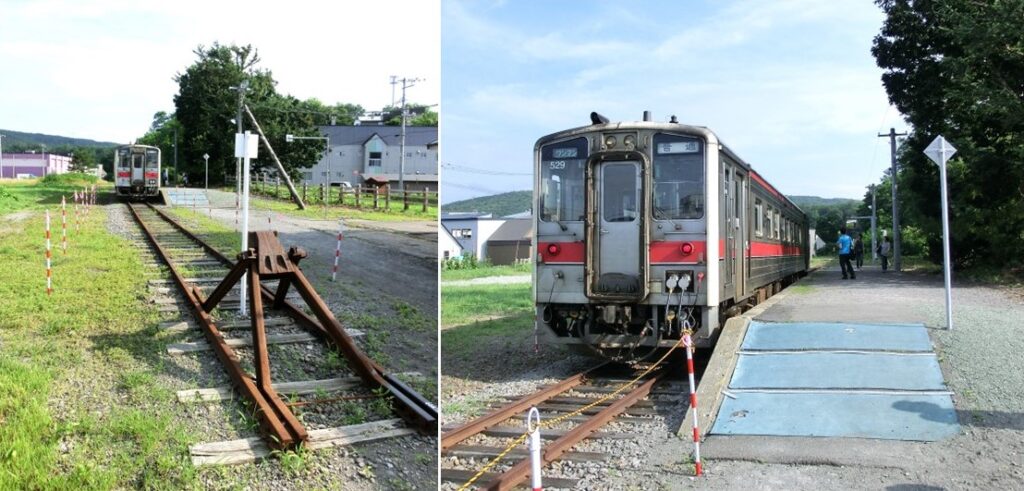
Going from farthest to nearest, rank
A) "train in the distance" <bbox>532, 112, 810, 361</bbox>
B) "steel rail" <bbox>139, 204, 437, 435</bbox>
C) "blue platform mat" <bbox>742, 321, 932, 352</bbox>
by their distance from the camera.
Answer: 1. "train in the distance" <bbox>532, 112, 810, 361</bbox>
2. "blue platform mat" <bbox>742, 321, 932, 352</bbox>
3. "steel rail" <bbox>139, 204, 437, 435</bbox>

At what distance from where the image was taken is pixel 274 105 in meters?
4.11

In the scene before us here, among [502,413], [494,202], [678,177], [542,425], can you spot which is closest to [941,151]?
[678,177]

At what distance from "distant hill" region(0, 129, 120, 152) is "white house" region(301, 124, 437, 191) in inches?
44.3

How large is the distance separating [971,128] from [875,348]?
13.4 meters

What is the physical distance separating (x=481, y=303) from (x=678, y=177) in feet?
33.7

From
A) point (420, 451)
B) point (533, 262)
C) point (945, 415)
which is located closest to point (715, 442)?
point (945, 415)

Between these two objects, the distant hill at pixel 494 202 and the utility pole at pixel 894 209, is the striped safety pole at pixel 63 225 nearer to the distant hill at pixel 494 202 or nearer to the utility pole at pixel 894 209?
the distant hill at pixel 494 202

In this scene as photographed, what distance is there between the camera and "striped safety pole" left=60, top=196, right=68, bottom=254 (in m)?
4.18

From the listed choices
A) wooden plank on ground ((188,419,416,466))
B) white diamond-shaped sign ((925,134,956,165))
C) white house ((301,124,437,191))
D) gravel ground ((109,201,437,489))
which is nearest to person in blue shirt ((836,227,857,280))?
white diamond-shaped sign ((925,134,956,165))

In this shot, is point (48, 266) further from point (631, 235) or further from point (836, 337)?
point (836, 337)

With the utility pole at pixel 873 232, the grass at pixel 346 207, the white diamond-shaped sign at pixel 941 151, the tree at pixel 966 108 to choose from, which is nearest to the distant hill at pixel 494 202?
the grass at pixel 346 207

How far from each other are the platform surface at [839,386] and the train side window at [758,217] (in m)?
2.84

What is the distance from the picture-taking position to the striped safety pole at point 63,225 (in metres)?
4.18

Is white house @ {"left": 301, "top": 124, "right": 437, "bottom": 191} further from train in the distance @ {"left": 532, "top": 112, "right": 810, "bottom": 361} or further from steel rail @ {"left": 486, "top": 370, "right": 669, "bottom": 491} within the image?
train in the distance @ {"left": 532, "top": 112, "right": 810, "bottom": 361}
